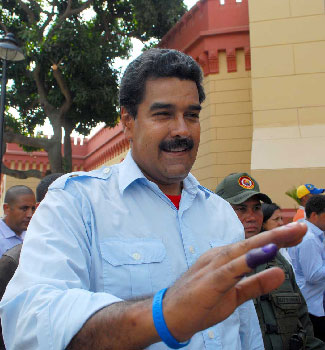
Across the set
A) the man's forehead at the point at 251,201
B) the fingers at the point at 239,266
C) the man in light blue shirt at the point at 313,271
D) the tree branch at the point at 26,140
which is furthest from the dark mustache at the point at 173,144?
the tree branch at the point at 26,140

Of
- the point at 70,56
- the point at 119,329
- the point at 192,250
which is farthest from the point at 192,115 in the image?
the point at 70,56

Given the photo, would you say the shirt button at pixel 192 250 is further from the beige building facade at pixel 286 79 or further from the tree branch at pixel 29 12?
the tree branch at pixel 29 12

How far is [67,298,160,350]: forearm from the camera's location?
765 mm

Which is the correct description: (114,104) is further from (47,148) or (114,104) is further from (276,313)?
(276,313)

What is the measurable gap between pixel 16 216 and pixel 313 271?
2.83 m

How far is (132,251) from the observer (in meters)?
1.20

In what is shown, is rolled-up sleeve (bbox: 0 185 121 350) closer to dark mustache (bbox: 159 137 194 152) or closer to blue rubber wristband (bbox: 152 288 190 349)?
blue rubber wristband (bbox: 152 288 190 349)

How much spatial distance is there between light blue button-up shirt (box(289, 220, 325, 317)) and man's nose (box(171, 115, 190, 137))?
7.96 ft

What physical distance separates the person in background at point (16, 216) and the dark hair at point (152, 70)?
2746 mm

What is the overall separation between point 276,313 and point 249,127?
6131 mm

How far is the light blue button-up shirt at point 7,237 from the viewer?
370 centimetres

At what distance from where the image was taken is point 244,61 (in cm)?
818

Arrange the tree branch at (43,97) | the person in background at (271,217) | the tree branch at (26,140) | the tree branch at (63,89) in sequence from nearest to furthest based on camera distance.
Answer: the person in background at (271,217)
the tree branch at (63,89)
the tree branch at (43,97)
the tree branch at (26,140)

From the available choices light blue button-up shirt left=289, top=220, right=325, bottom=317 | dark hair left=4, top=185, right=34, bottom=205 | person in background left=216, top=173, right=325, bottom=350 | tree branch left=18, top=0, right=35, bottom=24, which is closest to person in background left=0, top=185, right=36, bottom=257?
dark hair left=4, top=185, right=34, bottom=205
